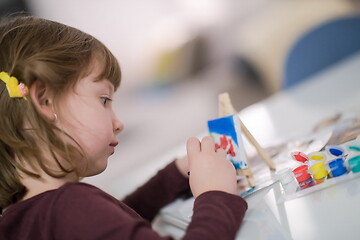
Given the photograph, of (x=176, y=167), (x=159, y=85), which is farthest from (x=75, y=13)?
(x=176, y=167)

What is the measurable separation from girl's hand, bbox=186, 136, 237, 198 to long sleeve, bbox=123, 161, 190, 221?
0.20 meters

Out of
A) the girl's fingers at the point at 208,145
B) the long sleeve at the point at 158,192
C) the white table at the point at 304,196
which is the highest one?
the girl's fingers at the point at 208,145

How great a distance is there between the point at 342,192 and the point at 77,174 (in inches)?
15.8

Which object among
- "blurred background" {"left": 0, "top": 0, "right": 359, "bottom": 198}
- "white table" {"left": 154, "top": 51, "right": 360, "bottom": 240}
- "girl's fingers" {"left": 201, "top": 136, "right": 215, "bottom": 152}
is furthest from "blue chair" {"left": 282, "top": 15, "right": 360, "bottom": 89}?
"girl's fingers" {"left": 201, "top": 136, "right": 215, "bottom": 152}

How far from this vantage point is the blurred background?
225 cm

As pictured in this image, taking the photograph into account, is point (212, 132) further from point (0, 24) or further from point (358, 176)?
point (0, 24)

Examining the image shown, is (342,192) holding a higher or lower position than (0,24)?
lower

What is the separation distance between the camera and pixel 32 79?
56 cm

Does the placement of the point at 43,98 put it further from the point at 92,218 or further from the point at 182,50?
the point at 182,50

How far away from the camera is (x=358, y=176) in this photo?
21.6 inches

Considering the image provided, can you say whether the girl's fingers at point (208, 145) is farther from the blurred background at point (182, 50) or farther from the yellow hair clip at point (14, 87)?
the blurred background at point (182, 50)

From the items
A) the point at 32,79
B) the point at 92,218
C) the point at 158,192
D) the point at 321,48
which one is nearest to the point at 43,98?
the point at 32,79

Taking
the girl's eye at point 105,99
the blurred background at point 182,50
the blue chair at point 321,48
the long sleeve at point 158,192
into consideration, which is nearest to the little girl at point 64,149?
the girl's eye at point 105,99

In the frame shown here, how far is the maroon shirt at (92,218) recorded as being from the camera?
487 millimetres
